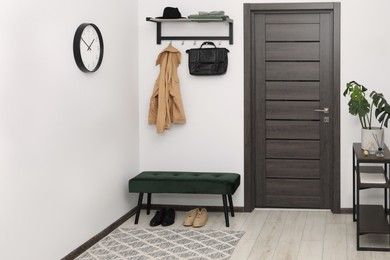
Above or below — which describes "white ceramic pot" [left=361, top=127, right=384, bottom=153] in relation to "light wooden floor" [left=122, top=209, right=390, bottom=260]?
above

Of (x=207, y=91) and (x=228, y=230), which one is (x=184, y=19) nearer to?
(x=207, y=91)

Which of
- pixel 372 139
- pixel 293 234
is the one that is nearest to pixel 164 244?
pixel 293 234

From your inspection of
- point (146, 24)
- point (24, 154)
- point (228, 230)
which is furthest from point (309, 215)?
point (24, 154)

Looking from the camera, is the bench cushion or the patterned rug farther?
the bench cushion

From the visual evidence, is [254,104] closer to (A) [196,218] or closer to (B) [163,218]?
(A) [196,218]

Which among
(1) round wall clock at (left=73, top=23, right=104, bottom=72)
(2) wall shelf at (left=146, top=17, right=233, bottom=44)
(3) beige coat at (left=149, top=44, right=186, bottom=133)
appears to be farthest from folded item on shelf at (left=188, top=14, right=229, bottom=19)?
(1) round wall clock at (left=73, top=23, right=104, bottom=72)

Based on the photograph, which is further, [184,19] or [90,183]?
[184,19]

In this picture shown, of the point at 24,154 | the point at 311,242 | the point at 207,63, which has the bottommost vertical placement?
the point at 311,242

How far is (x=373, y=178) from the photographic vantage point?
17.0ft

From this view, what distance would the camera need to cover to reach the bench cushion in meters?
5.95

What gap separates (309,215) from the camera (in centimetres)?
636

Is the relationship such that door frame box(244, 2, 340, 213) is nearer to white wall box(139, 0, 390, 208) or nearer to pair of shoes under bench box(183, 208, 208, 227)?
white wall box(139, 0, 390, 208)

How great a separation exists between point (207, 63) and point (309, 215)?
1.76 metres

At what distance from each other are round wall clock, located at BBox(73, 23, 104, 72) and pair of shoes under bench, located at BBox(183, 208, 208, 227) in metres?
1.65
